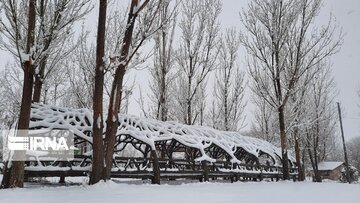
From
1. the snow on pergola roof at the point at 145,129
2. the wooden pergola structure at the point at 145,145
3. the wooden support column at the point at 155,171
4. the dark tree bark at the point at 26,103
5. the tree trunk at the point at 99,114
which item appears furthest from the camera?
the wooden support column at the point at 155,171

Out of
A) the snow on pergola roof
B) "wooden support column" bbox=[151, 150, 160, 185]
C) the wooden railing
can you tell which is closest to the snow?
the wooden railing

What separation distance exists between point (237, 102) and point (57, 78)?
1212cm

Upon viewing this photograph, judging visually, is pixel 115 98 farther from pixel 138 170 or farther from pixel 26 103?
pixel 138 170

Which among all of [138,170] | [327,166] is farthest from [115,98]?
[327,166]

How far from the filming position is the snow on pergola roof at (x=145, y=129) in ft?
31.7

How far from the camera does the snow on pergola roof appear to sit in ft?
31.7

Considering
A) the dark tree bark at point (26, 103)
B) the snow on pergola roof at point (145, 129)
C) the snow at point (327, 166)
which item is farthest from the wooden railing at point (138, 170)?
the snow at point (327, 166)

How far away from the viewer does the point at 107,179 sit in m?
8.67

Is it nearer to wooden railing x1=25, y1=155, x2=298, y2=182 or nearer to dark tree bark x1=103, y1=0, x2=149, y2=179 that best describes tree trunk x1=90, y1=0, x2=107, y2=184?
dark tree bark x1=103, y1=0, x2=149, y2=179

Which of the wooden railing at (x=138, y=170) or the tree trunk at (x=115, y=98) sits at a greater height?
the tree trunk at (x=115, y=98)

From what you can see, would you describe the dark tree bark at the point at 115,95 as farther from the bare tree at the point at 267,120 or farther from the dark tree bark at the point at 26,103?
the bare tree at the point at 267,120

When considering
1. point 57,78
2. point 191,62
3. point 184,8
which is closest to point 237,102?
point 191,62

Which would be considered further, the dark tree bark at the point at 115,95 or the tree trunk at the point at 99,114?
the dark tree bark at the point at 115,95

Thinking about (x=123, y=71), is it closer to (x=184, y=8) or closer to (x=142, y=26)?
(x=142, y=26)
